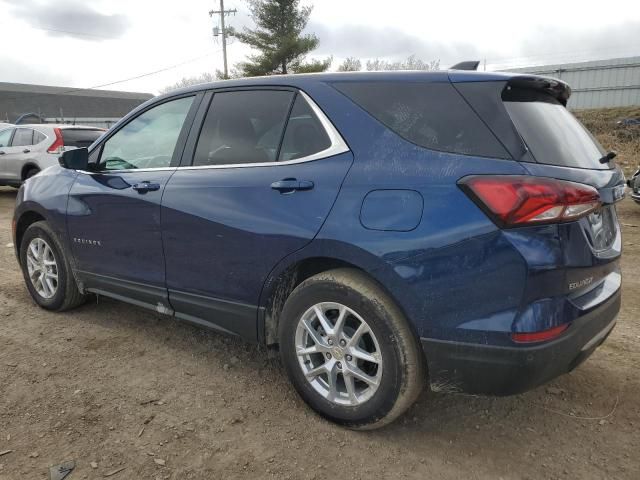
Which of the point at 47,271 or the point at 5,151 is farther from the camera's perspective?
the point at 5,151

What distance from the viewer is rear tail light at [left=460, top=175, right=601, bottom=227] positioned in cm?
201

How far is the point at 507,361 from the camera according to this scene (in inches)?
82.0

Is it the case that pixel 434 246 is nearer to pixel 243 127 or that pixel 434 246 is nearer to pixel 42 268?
pixel 243 127

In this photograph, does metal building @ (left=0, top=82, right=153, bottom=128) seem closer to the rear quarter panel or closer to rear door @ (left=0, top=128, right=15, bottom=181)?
rear door @ (left=0, top=128, right=15, bottom=181)

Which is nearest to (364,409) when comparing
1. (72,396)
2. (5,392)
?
(72,396)

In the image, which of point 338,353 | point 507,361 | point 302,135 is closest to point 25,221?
point 302,135

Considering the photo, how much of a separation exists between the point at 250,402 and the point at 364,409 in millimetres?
718

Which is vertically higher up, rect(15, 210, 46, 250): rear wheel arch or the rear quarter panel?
the rear quarter panel

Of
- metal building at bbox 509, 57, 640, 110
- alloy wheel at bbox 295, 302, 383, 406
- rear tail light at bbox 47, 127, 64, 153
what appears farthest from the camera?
metal building at bbox 509, 57, 640, 110

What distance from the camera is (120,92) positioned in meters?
49.0

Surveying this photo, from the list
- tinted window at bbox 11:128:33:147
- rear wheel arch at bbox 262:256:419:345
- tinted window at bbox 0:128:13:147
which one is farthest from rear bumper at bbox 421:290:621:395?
tinted window at bbox 0:128:13:147

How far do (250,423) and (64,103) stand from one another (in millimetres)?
45145

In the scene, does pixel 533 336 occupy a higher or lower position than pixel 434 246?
lower

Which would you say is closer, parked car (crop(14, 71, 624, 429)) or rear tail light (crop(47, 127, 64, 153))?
parked car (crop(14, 71, 624, 429))
